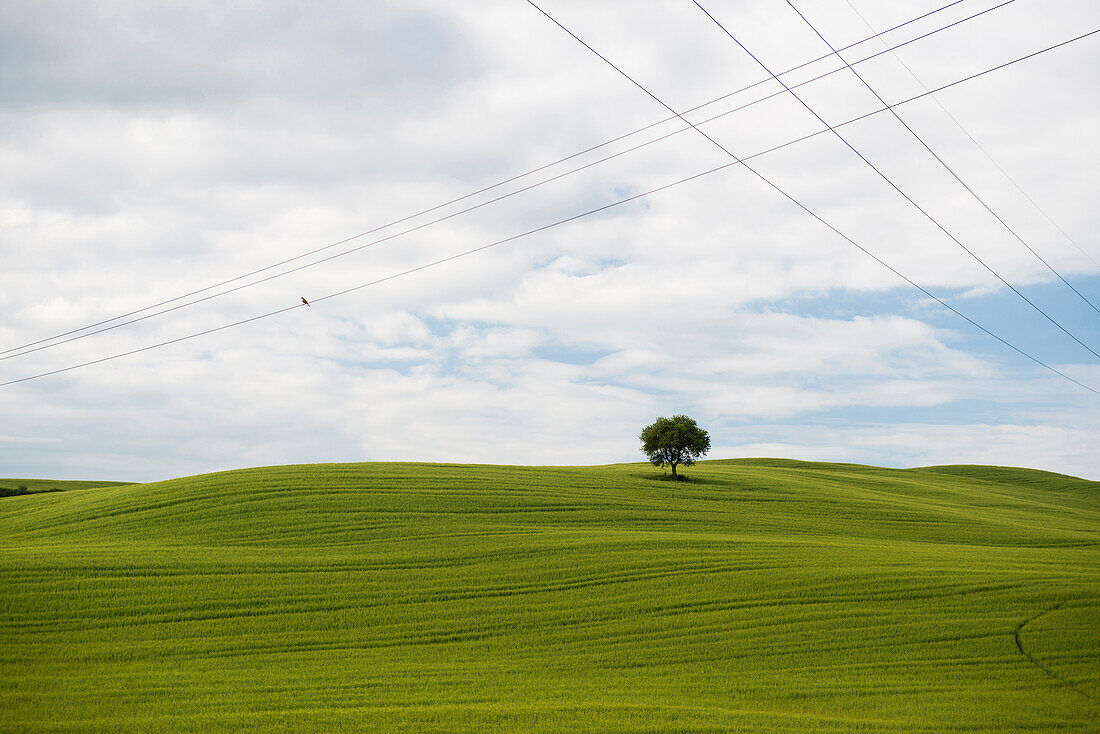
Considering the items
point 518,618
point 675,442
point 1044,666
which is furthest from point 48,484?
point 1044,666

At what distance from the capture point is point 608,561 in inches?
1025

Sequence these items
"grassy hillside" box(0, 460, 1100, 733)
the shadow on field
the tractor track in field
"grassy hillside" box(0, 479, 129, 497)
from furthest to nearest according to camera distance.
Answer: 1. "grassy hillside" box(0, 479, 129, 497)
2. the shadow on field
3. the tractor track in field
4. "grassy hillside" box(0, 460, 1100, 733)

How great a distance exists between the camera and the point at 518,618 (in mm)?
21203

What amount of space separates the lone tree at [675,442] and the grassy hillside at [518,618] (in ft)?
42.1

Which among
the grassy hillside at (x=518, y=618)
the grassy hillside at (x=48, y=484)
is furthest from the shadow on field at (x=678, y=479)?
the grassy hillside at (x=48, y=484)

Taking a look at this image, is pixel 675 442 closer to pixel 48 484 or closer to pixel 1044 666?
pixel 1044 666

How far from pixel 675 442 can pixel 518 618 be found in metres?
30.3

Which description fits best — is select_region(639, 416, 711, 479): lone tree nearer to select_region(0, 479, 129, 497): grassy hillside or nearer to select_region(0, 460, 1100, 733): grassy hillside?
select_region(0, 460, 1100, 733): grassy hillside

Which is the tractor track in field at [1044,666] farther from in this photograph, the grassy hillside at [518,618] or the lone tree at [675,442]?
the lone tree at [675,442]

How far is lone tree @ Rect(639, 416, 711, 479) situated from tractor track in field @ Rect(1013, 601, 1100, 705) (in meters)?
29.3

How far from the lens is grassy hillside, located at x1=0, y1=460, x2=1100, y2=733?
14984 millimetres

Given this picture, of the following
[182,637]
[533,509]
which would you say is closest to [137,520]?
[182,637]

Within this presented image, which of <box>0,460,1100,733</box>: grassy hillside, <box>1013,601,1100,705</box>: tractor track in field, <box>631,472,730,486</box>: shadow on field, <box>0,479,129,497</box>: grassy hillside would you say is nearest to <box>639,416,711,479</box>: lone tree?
<box>631,472,730,486</box>: shadow on field

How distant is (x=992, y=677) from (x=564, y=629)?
10219 millimetres
